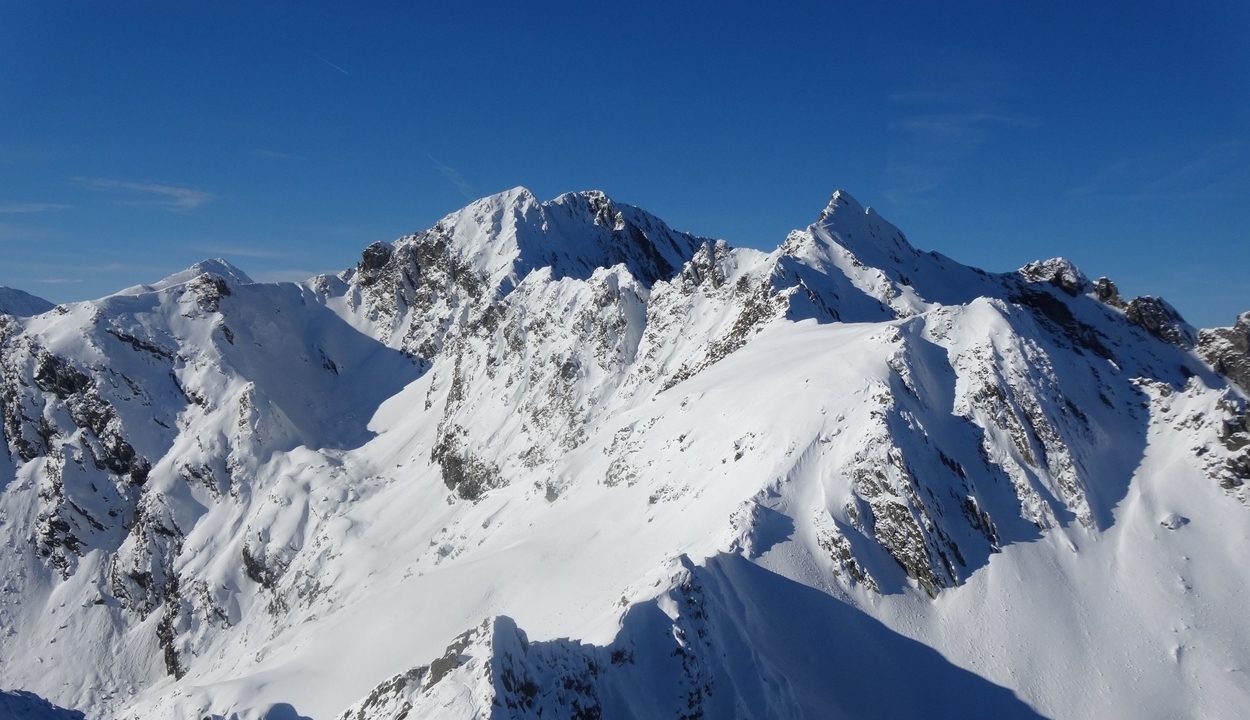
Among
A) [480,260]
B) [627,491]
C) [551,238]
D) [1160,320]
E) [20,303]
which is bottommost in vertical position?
[627,491]

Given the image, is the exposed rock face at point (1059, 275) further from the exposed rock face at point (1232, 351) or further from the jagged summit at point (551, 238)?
the jagged summit at point (551, 238)

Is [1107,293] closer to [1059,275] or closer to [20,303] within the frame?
[1059,275]

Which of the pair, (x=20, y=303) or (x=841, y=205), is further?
(x=20, y=303)

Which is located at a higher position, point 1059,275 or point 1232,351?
point 1059,275

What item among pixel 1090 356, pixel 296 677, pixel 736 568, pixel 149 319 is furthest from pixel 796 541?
pixel 149 319

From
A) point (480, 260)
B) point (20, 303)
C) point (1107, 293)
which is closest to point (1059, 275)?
point (1107, 293)

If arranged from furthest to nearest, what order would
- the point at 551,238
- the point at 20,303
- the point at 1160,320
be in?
1. the point at 20,303
2. the point at 551,238
3. the point at 1160,320
